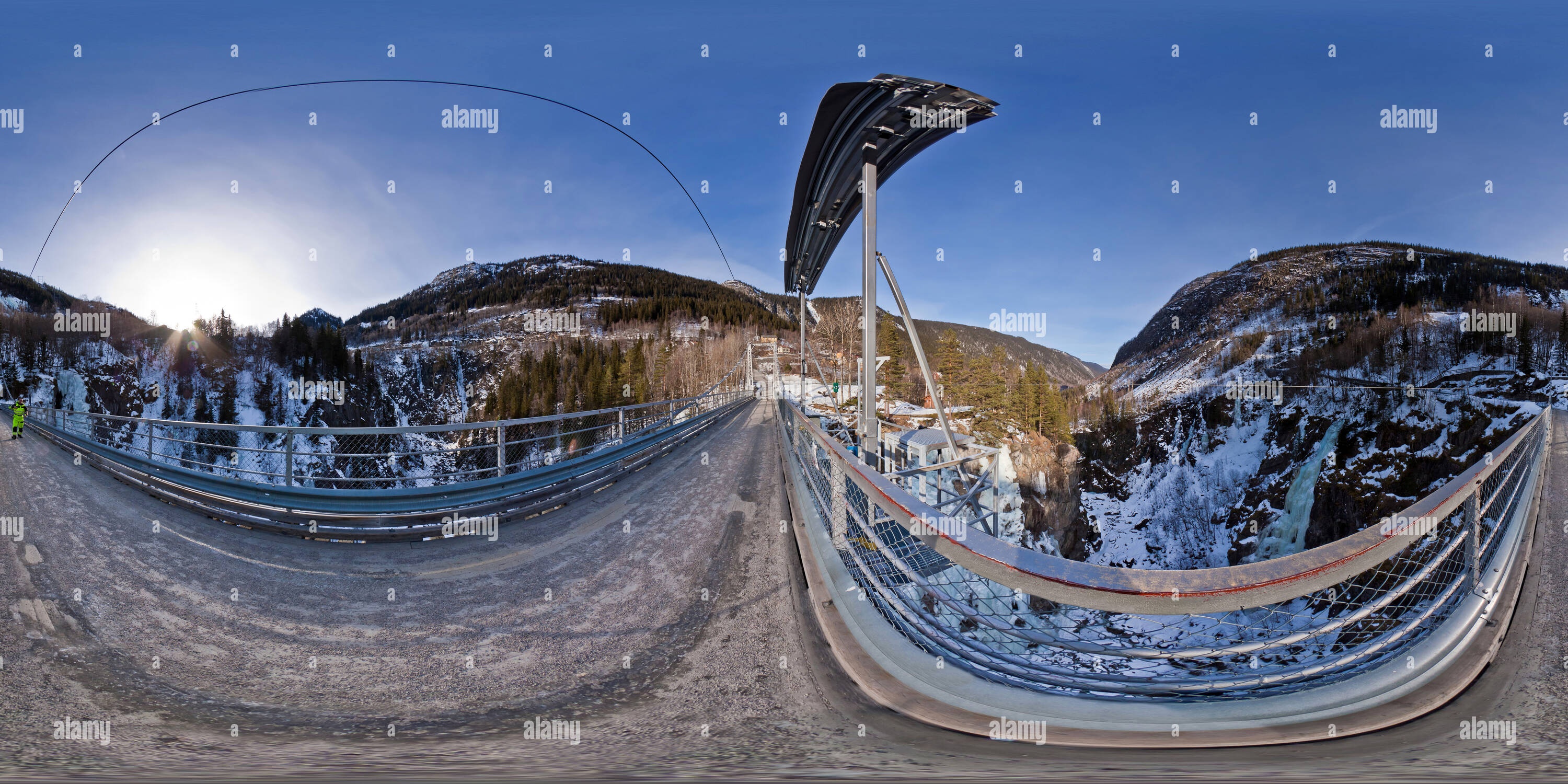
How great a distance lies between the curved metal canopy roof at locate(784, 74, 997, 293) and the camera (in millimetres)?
3127

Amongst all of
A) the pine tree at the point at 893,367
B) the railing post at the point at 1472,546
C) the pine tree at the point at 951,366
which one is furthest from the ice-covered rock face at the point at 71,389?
the railing post at the point at 1472,546

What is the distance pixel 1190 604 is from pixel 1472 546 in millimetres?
3075

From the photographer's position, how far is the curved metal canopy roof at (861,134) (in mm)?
3127

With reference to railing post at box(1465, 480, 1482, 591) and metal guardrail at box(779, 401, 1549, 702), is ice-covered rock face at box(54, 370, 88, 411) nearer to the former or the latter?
metal guardrail at box(779, 401, 1549, 702)

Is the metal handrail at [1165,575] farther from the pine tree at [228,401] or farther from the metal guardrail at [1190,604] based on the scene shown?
the pine tree at [228,401]

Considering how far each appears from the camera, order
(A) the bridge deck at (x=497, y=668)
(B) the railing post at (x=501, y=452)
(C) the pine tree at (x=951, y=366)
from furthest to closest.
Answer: (C) the pine tree at (x=951, y=366) < (B) the railing post at (x=501, y=452) < (A) the bridge deck at (x=497, y=668)

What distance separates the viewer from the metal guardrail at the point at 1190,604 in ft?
4.25

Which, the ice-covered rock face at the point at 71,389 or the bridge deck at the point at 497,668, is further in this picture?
the ice-covered rock face at the point at 71,389

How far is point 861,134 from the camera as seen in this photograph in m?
3.77

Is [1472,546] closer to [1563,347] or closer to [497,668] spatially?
[497,668]

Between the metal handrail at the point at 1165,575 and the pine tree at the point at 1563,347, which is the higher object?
the pine tree at the point at 1563,347

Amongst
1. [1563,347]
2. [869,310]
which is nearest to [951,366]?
[1563,347]

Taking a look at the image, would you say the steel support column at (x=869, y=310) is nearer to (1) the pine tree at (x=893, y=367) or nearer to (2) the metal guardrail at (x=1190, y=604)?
(2) the metal guardrail at (x=1190, y=604)

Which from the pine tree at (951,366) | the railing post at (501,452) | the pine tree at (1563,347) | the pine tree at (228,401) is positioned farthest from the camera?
the pine tree at (228,401)
